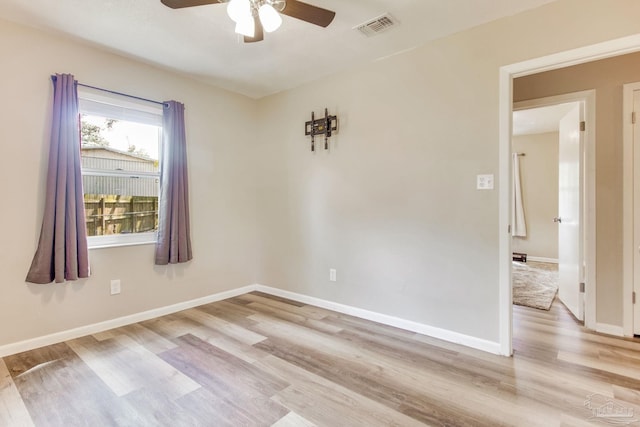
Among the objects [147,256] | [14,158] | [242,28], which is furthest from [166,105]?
[242,28]

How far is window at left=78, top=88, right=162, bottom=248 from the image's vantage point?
269 centimetres

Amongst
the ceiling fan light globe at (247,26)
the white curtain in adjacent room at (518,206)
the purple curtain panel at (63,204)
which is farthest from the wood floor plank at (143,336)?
the white curtain in adjacent room at (518,206)

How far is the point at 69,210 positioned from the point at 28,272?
55 cm

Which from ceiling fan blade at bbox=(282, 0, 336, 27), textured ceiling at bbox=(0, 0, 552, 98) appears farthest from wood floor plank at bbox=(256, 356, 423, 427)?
textured ceiling at bbox=(0, 0, 552, 98)

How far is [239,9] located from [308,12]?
40 cm

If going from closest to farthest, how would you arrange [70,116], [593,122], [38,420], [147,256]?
1. [38,420]
2. [70,116]
3. [593,122]
4. [147,256]

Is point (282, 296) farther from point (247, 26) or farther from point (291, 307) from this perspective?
point (247, 26)

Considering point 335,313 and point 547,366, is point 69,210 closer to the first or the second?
point 335,313

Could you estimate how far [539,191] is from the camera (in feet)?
20.0

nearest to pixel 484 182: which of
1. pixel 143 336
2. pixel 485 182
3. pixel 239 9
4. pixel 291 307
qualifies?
pixel 485 182

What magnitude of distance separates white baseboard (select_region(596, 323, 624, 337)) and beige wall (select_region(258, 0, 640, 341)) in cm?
122

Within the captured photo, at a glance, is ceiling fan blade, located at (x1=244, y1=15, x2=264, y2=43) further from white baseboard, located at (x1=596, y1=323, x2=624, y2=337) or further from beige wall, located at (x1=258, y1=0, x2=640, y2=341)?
white baseboard, located at (x1=596, y1=323, x2=624, y2=337)

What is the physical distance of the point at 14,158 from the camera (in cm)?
229

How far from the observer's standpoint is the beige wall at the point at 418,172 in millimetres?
2244
